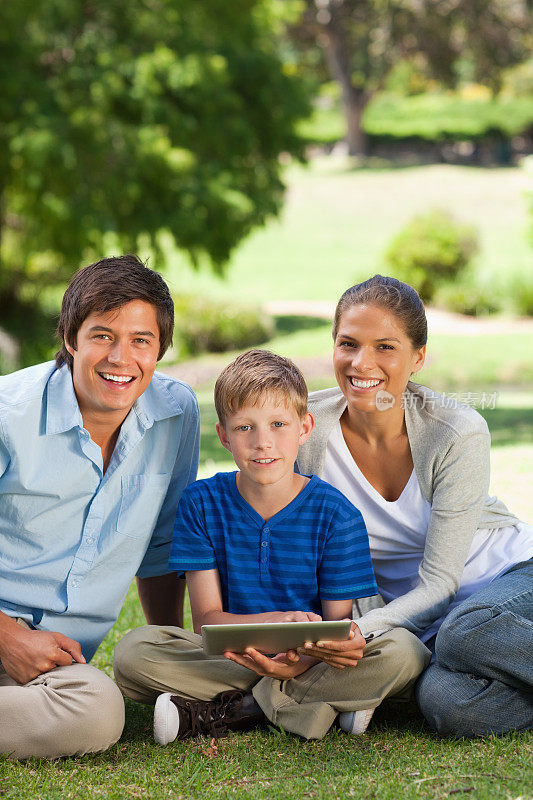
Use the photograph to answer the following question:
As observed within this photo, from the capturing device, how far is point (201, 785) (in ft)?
8.63

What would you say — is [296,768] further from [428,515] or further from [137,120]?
[137,120]

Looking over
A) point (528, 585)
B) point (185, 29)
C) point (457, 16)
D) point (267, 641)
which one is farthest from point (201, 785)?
point (457, 16)

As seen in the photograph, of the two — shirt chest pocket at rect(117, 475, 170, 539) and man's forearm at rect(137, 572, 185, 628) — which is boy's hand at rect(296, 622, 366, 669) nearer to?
shirt chest pocket at rect(117, 475, 170, 539)

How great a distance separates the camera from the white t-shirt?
10.8ft

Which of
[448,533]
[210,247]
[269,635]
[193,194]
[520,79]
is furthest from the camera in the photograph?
[520,79]

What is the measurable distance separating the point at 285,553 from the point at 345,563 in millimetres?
190

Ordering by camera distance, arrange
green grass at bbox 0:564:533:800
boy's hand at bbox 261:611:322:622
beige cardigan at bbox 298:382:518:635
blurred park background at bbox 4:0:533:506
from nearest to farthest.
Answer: green grass at bbox 0:564:533:800
boy's hand at bbox 261:611:322:622
beige cardigan at bbox 298:382:518:635
blurred park background at bbox 4:0:533:506

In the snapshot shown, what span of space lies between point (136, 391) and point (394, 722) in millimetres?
1343

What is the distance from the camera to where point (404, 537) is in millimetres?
3314

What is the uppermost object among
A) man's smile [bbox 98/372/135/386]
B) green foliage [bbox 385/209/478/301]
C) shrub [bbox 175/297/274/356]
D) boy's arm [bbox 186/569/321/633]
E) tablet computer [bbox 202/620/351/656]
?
green foliage [bbox 385/209/478/301]

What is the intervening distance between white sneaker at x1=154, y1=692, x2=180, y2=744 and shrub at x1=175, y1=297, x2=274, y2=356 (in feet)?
44.1

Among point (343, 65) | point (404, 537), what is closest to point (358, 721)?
point (404, 537)

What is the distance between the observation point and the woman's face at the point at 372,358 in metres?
3.20

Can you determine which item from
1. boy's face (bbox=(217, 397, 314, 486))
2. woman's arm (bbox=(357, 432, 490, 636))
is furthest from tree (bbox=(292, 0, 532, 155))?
boy's face (bbox=(217, 397, 314, 486))
